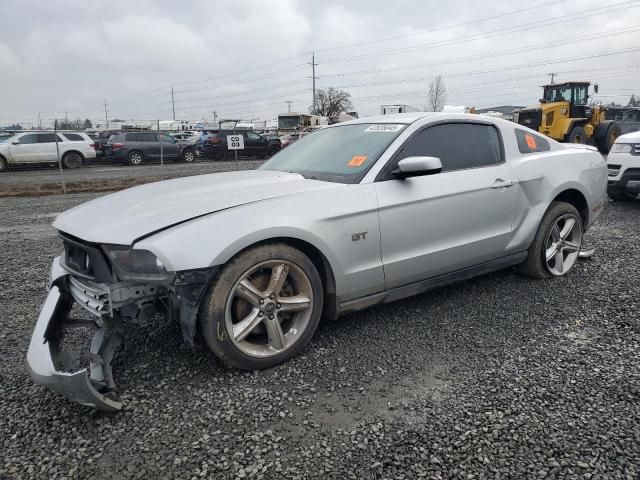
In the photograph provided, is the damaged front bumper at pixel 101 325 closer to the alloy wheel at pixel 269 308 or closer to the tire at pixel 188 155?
the alloy wheel at pixel 269 308

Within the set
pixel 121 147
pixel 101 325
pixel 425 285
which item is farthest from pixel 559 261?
pixel 121 147

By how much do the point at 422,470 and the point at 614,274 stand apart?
11.0 feet

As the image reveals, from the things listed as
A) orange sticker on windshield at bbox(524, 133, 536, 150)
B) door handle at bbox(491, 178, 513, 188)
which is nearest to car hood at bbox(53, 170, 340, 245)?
door handle at bbox(491, 178, 513, 188)

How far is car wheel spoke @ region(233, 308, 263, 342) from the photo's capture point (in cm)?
264

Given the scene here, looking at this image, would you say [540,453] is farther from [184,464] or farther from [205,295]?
[205,295]

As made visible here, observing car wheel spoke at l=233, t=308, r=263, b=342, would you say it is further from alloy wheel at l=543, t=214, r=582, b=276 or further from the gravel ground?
alloy wheel at l=543, t=214, r=582, b=276

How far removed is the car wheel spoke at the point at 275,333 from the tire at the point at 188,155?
21.1 metres

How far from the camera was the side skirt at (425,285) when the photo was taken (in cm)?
306

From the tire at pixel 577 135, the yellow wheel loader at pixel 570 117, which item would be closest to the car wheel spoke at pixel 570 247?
the yellow wheel loader at pixel 570 117

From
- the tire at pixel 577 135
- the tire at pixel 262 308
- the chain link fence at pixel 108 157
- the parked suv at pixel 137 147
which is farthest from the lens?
the parked suv at pixel 137 147

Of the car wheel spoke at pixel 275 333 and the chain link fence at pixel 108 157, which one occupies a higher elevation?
the chain link fence at pixel 108 157

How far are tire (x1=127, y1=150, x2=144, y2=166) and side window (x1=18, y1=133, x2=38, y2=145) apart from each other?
3615 millimetres

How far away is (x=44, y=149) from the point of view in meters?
17.9

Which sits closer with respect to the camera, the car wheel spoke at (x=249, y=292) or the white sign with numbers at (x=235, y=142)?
the car wheel spoke at (x=249, y=292)
